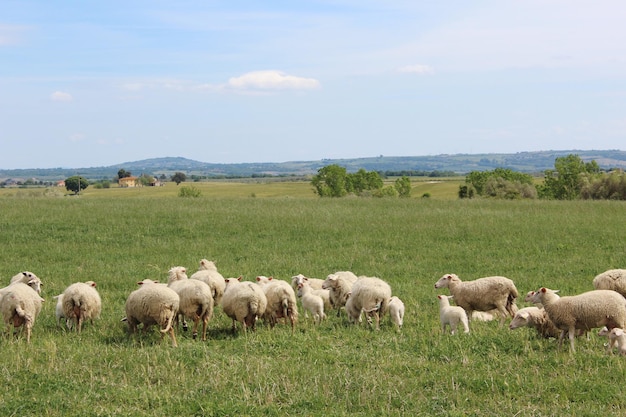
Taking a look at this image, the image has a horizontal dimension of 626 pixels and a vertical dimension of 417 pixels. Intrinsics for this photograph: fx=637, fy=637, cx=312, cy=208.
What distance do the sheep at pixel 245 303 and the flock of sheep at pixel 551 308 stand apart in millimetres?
3769

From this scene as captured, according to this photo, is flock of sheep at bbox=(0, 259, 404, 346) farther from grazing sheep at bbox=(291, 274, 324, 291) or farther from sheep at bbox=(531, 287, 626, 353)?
sheep at bbox=(531, 287, 626, 353)

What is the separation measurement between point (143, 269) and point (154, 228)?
10758 millimetres

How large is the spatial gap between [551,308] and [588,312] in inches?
25.4

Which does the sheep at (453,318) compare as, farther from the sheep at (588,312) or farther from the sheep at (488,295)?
the sheep at (588,312)

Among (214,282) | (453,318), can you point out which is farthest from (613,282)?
(214,282)

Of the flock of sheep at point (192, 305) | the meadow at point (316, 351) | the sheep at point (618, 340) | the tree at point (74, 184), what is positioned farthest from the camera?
the tree at point (74, 184)

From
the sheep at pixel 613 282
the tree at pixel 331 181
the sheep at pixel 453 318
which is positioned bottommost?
the tree at pixel 331 181

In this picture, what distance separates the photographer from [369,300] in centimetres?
1341

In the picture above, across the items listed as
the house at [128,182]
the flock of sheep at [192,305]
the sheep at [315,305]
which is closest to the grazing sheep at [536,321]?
the flock of sheep at [192,305]

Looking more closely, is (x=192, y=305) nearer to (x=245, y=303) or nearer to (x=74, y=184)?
(x=245, y=303)

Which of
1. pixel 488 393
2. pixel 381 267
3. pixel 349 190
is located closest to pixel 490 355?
pixel 488 393

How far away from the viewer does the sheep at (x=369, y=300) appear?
13414 mm

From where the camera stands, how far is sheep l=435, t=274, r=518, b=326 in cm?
1387

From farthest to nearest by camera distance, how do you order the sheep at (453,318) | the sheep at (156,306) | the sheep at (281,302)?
1. the sheep at (281,302)
2. the sheep at (453,318)
3. the sheep at (156,306)
